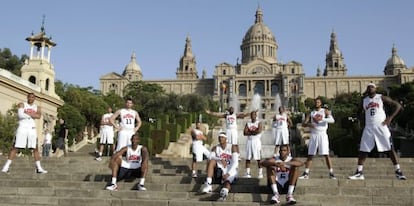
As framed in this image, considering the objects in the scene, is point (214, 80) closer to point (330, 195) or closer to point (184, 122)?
point (184, 122)

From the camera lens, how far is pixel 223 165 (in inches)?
334

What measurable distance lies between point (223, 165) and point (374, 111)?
318cm

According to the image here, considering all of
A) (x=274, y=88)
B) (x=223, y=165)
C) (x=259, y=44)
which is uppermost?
(x=259, y=44)

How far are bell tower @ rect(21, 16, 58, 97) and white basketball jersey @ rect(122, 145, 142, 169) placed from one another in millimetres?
28999

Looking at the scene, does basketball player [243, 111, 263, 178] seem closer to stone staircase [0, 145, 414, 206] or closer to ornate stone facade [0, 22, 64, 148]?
stone staircase [0, 145, 414, 206]

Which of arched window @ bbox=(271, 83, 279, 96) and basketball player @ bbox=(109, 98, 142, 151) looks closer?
basketball player @ bbox=(109, 98, 142, 151)

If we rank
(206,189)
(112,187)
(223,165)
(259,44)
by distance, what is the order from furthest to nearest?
(259,44), (223,165), (112,187), (206,189)

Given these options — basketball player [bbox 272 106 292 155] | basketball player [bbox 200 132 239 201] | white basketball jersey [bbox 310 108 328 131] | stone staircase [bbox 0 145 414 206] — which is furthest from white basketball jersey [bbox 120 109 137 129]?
white basketball jersey [bbox 310 108 328 131]

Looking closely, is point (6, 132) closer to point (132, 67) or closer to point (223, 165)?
point (223, 165)

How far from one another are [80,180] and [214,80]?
9905 centimetres

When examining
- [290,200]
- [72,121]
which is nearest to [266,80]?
[72,121]

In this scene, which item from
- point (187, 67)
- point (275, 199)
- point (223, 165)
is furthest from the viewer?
point (187, 67)

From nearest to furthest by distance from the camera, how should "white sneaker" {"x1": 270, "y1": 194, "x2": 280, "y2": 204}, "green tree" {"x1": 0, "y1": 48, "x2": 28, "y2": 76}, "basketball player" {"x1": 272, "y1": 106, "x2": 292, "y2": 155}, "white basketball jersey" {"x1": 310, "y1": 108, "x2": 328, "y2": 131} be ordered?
"white sneaker" {"x1": 270, "y1": 194, "x2": 280, "y2": 204} → "white basketball jersey" {"x1": 310, "y1": 108, "x2": 328, "y2": 131} → "basketball player" {"x1": 272, "y1": 106, "x2": 292, "y2": 155} → "green tree" {"x1": 0, "y1": 48, "x2": 28, "y2": 76}

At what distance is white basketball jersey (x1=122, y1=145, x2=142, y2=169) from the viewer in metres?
8.73
